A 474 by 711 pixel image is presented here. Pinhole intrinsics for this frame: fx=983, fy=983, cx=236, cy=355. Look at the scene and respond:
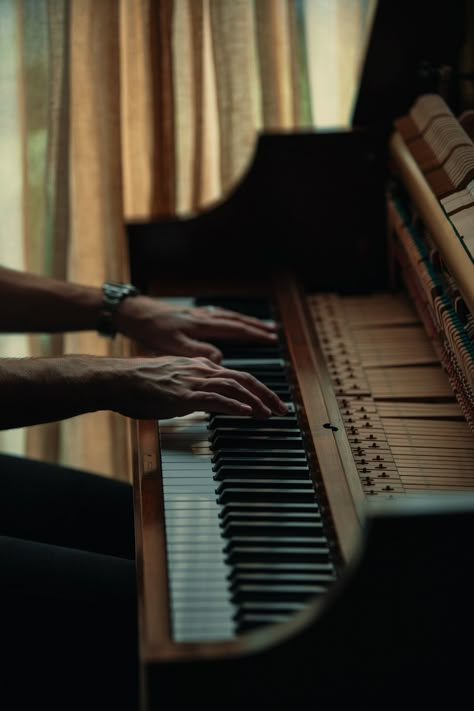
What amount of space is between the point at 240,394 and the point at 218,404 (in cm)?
5

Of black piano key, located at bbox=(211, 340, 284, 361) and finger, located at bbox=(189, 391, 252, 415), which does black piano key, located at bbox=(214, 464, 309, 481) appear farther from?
black piano key, located at bbox=(211, 340, 284, 361)

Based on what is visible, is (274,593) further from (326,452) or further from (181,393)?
(181,393)

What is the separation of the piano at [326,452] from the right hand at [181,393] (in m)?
0.04

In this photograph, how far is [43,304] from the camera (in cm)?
212

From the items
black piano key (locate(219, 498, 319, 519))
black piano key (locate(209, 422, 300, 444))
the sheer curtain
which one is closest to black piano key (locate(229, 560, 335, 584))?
black piano key (locate(219, 498, 319, 519))

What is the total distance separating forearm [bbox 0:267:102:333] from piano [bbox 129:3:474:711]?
0.19m

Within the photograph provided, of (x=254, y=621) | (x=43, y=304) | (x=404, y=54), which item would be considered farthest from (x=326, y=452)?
(x=404, y=54)

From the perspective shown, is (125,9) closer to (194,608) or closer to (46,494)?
(46,494)

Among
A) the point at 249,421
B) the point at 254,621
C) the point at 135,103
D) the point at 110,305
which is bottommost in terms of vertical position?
the point at 254,621

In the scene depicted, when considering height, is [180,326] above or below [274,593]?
above

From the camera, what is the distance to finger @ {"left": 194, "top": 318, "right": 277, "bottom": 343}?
1999 mm

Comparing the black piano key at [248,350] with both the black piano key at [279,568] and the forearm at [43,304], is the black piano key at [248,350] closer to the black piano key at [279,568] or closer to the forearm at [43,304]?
the forearm at [43,304]

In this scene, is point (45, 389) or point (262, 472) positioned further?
point (45, 389)

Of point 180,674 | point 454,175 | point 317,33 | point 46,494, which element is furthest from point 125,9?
point 180,674
